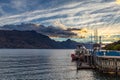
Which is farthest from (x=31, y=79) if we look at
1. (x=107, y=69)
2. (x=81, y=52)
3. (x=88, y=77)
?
(x=81, y=52)

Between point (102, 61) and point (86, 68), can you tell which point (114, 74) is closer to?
point (102, 61)

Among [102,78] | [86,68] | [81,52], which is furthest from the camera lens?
[81,52]

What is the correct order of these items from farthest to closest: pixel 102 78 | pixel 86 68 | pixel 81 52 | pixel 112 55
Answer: pixel 81 52 → pixel 86 68 → pixel 112 55 → pixel 102 78

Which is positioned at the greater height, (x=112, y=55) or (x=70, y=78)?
(x=112, y=55)

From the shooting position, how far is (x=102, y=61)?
325 ft

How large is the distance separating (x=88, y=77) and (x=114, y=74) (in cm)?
791

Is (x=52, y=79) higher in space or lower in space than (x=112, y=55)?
Result: lower

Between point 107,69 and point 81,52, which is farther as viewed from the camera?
point 81,52

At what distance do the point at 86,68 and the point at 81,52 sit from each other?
6501 centimetres

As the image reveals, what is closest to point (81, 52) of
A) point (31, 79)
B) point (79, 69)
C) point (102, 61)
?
point (79, 69)

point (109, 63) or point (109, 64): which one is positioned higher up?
point (109, 63)

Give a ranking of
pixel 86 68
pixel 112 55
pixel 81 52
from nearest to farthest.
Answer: pixel 112 55 → pixel 86 68 → pixel 81 52

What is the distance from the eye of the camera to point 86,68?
370 ft

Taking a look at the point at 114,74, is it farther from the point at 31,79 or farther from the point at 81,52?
the point at 81,52
